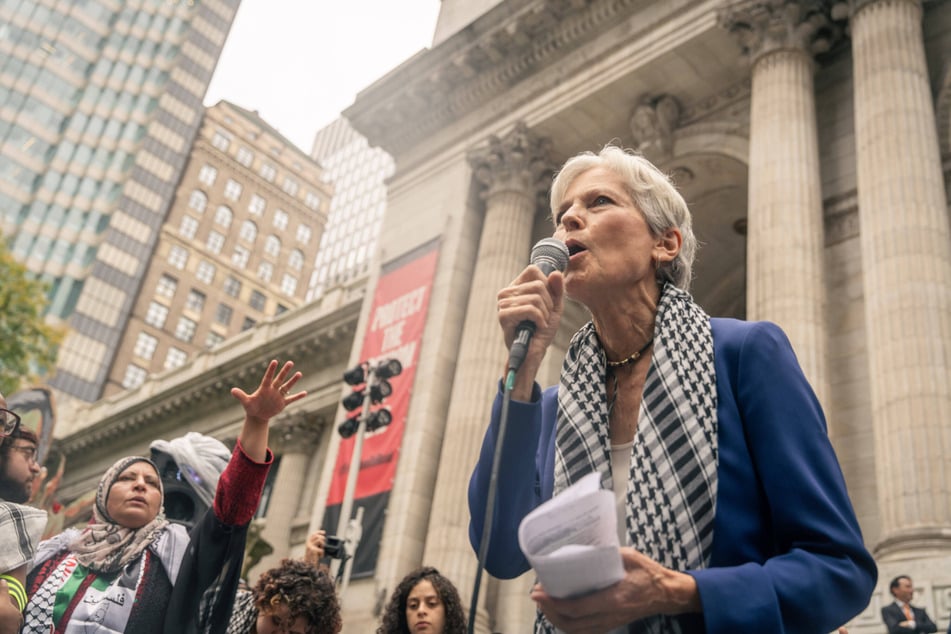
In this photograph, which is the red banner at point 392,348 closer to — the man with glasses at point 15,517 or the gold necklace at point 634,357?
the man with glasses at point 15,517

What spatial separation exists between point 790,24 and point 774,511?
14427 millimetres

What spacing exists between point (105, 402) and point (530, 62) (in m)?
29.9

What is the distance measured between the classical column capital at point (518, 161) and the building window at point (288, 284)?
5812 cm

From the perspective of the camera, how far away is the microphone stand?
1928 mm

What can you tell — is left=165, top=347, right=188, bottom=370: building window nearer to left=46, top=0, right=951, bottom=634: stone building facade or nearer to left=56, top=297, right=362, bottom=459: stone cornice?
left=56, top=297, right=362, bottom=459: stone cornice

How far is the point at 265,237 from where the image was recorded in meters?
76.1

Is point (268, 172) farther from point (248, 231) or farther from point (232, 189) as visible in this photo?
point (248, 231)

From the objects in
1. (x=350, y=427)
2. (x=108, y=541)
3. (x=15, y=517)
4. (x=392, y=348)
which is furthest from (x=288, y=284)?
(x=15, y=517)

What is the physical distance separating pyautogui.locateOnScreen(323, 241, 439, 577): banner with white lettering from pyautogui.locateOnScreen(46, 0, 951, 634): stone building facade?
0.95 feet

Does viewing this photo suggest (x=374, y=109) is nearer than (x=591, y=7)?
No

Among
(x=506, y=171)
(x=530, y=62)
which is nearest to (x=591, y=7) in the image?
(x=530, y=62)

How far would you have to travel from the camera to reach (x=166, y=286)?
66.3m

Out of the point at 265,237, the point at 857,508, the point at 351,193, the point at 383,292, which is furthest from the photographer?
the point at 351,193

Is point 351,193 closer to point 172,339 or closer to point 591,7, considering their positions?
point 172,339
